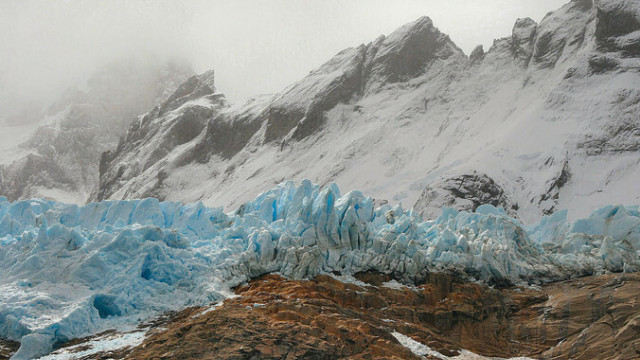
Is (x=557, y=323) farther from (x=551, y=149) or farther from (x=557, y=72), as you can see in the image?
(x=557, y=72)

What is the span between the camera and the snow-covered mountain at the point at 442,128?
75.2 m

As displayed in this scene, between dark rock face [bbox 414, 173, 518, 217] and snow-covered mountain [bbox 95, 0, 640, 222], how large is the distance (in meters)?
0.18

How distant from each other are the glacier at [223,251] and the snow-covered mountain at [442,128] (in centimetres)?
3642

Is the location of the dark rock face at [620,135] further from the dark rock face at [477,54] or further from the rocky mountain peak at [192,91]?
the rocky mountain peak at [192,91]

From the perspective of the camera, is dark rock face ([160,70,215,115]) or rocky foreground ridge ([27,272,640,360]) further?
dark rock face ([160,70,215,115])

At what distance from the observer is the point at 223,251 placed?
31.4 meters

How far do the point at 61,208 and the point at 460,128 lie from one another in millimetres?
71618

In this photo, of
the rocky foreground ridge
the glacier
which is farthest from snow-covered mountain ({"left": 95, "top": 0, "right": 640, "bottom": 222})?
the rocky foreground ridge

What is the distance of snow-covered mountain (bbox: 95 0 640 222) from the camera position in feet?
247

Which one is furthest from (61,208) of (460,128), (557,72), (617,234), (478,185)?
(557,72)

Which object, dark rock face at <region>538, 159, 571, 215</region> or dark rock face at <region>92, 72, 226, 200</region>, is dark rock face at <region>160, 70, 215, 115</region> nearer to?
dark rock face at <region>92, 72, 226, 200</region>

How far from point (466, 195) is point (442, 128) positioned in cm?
2663

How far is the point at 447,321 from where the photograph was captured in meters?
28.5

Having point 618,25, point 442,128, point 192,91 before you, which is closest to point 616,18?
point 618,25
